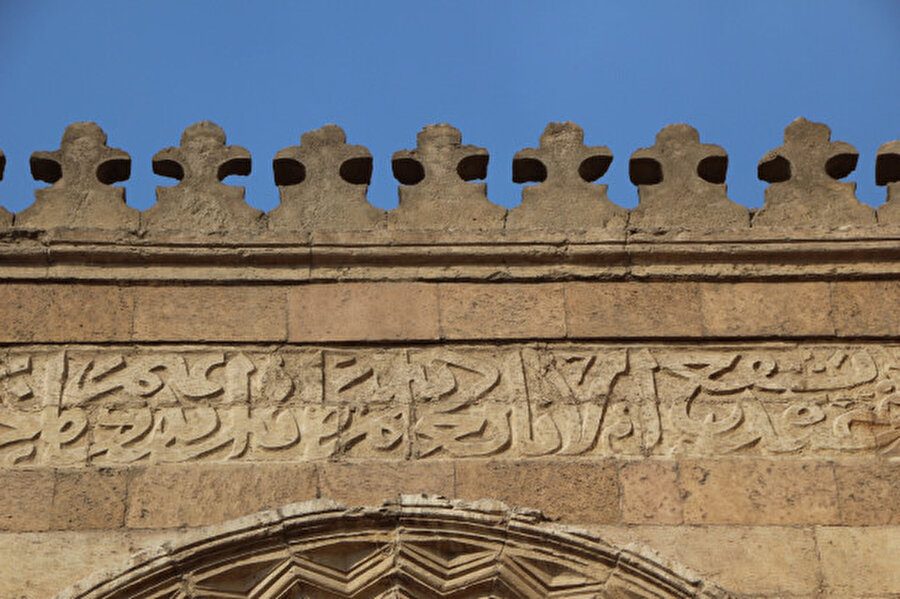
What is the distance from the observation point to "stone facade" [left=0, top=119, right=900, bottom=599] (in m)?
6.98

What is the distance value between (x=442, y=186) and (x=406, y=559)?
1.79 m

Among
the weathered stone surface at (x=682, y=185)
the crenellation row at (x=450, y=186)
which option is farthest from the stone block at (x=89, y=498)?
the weathered stone surface at (x=682, y=185)

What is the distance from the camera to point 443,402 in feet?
24.4

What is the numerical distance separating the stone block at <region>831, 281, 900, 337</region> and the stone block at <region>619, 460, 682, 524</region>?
38.8 inches

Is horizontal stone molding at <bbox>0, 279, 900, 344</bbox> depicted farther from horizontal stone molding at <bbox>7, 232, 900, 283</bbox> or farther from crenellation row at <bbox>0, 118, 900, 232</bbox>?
crenellation row at <bbox>0, 118, 900, 232</bbox>

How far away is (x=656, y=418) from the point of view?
292 inches

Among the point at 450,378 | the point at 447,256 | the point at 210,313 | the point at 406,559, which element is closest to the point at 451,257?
Answer: the point at 447,256

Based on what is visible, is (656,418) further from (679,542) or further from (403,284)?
(403,284)

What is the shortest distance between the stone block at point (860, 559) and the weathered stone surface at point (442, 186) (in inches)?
74.1

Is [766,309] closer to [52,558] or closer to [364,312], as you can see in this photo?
[364,312]

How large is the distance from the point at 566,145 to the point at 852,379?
5.25ft

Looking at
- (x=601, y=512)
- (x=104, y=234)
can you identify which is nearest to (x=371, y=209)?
(x=104, y=234)

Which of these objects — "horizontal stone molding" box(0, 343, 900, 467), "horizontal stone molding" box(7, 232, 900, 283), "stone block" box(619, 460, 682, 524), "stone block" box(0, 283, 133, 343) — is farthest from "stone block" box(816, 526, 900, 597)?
"stone block" box(0, 283, 133, 343)

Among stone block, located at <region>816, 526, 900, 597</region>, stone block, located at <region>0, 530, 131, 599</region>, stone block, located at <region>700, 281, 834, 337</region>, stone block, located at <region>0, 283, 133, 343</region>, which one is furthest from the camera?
stone block, located at <region>700, 281, 834, 337</region>
